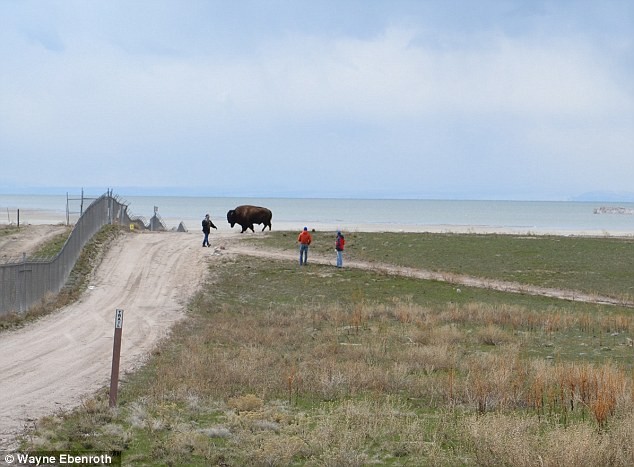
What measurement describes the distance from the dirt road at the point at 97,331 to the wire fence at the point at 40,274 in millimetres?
1052

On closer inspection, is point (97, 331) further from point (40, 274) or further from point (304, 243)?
point (304, 243)

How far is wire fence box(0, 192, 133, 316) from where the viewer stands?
2269cm

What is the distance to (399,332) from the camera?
2181 cm

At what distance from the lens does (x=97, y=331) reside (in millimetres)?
21578

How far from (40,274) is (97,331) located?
531cm

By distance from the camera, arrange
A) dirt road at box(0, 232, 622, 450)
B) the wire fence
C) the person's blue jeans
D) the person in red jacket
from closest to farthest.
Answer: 1. dirt road at box(0, 232, 622, 450)
2. the wire fence
3. the person in red jacket
4. the person's blue jeans

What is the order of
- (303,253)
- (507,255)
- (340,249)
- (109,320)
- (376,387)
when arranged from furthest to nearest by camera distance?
(507,255)
(303,253)
(340,249)
(109,320)
(376,387)

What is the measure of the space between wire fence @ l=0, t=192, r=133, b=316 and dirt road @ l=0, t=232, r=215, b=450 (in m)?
Result: 1.05

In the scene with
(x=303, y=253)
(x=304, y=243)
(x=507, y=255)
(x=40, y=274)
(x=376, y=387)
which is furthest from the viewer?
(x=507, y=255)

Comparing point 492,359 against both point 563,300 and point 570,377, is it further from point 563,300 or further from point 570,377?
point 563,300

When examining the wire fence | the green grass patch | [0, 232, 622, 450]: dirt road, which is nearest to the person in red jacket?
[0, 232, 622, 450]: dirt road

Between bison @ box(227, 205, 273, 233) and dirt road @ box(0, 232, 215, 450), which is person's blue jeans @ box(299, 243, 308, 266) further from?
bison @ box(227, 205, 273, 233)

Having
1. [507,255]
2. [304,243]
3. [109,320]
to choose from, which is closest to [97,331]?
[109,320]

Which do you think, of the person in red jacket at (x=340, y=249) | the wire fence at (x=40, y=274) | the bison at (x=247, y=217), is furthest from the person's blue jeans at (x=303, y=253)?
the bison at (x=247, y=217)
